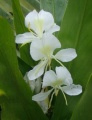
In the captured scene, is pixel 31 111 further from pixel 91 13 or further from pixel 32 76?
pixel 91 13

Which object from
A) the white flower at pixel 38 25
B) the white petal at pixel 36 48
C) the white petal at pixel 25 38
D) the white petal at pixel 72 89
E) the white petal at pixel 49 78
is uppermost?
the white flower at pixel 38 25

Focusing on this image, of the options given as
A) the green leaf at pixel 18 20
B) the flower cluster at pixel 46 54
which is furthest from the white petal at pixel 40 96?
the green leaf at pixel 18 20

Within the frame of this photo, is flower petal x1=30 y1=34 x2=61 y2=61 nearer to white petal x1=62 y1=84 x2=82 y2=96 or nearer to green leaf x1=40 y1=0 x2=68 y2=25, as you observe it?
white petal x1=62 y1=84 x2=82 y2=96

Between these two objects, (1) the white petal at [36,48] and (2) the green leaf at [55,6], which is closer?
(1) the white petal at [36,48]

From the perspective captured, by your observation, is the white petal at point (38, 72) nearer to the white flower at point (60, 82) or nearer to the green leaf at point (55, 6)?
the white flower at point (60, 82)

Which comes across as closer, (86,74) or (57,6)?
(86,74)

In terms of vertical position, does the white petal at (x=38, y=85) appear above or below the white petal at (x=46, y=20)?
below

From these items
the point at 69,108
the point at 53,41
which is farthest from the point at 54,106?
the point at 53,41
